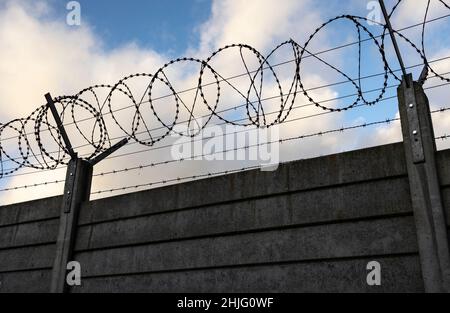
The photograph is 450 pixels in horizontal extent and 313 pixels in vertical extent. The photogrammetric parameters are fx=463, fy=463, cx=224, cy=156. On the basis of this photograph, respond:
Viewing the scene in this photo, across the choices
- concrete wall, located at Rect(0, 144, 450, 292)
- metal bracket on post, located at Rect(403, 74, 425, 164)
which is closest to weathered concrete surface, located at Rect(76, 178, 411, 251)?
concrete wall, located at Rect(0, 144, 450, 292)

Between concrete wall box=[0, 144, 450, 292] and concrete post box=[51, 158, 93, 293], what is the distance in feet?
0.50

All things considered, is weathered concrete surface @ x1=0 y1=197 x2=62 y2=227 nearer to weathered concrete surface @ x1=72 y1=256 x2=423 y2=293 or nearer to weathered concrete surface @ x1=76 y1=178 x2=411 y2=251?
weathered concrete surface @ x1=76 y1=178 x2=411 y2=251

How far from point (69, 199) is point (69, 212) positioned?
0.22 m

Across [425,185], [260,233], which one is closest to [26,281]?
[260,233]

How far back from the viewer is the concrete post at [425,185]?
180 inches

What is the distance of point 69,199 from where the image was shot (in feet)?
25.0

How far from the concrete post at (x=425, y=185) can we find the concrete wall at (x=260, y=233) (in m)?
0.12

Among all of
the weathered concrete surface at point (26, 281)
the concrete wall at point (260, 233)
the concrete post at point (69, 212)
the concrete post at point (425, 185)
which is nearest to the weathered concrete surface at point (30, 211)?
the concrete wall at point (260, 233)

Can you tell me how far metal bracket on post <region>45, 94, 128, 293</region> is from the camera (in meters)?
7.19

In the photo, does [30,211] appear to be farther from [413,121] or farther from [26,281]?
[413,121]
